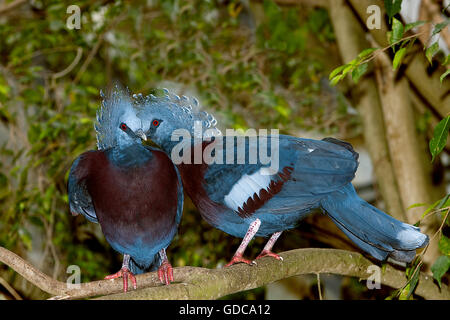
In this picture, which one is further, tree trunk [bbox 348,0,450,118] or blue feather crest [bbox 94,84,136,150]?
tree trunk [bbox 348,0,450,118]

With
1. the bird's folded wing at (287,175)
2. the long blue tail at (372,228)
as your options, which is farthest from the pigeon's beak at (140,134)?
the long blue tail at (372,228)

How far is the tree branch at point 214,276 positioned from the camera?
134 centimetres

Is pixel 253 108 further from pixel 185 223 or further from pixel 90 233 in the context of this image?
pixel 90 233

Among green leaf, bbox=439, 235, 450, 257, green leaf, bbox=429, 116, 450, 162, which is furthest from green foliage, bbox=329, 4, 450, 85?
green leaf, bbox=439, 235, 450, 257

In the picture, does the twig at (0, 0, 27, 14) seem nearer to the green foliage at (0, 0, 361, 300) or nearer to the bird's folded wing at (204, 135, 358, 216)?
the green foliage at (0, 0, 361, 300)

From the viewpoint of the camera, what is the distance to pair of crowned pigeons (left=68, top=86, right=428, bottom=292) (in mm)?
1347

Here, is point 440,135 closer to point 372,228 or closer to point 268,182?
point 372,228

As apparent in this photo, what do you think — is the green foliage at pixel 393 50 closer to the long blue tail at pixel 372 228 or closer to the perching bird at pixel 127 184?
the long blue tail at pixel 372 228

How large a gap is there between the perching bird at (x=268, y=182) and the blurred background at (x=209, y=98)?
96cm

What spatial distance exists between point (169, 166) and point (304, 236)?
66.0 inches

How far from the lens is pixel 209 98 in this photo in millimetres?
2770

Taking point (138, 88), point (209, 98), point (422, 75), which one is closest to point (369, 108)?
point (422, 75)

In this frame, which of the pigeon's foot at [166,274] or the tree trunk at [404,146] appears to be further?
the tree trunk at [404,146]
